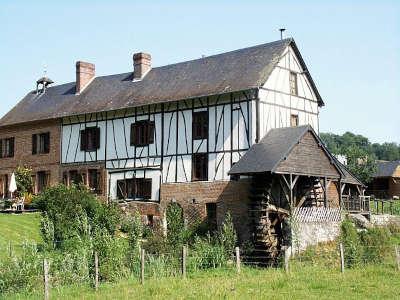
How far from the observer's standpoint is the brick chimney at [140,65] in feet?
113

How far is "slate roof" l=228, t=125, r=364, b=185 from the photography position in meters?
23.9

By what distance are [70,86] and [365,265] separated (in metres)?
24.9

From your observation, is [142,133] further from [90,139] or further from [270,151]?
[270,151]

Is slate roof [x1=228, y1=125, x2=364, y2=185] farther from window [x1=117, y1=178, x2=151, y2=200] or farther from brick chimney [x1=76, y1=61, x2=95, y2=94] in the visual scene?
brick chimney [x1=76, y1=61, x2=95, y2=94]

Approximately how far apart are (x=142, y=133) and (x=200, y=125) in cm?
394

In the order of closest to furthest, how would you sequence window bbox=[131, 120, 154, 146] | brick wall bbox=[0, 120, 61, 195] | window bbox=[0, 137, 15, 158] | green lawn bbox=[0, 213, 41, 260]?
1. green lawn bbox=[0, 213, 41, 260]
2. window bbox=[131, 120, 154, 146]
3. brick wall bbox=[0, 120, 61, 195]
4. window bbox=[0, 137, 15, 158]

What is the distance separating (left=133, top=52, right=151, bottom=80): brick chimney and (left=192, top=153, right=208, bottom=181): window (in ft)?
25.9

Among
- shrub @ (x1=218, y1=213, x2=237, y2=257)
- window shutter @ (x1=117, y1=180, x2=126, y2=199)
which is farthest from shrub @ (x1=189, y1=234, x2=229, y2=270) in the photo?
window shutter @ (x1=117, y1=180, x2=126, y2=199)

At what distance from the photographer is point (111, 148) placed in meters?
32.4

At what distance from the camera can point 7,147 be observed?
38938 millimetres

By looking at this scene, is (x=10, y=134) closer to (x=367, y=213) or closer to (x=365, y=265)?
(x=367, y=213)

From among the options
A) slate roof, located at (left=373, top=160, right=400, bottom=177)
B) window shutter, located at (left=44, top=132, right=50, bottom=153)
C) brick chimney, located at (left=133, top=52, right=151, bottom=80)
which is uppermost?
brick chimney, located at (left=133, top=52, right=151, bottom=80)

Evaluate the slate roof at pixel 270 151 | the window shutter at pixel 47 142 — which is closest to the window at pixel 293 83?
the slate roof at pixel 270 151

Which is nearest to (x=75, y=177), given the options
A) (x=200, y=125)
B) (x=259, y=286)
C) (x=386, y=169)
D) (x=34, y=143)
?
(x=34, y=143)
